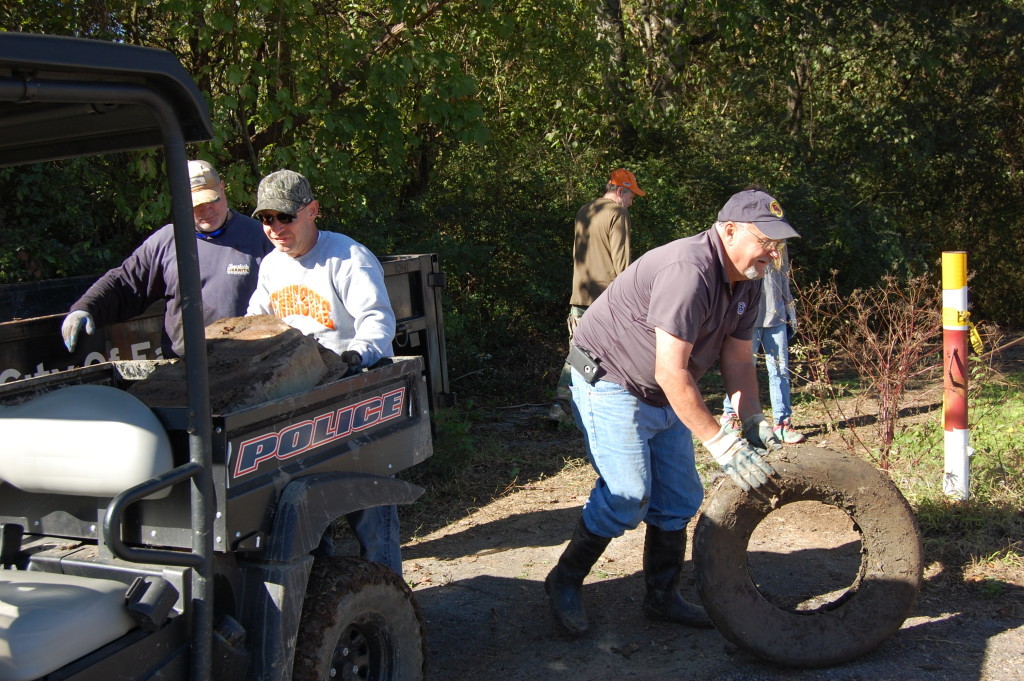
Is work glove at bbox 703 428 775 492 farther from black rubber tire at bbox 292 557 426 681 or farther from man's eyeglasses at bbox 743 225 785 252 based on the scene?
black rubber tire at bbox 292 557 426 681

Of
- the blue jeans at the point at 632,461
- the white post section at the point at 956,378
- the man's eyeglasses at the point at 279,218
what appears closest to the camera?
the man's eyeglasses at the point at 279,218

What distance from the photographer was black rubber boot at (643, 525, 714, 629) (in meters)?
3.91

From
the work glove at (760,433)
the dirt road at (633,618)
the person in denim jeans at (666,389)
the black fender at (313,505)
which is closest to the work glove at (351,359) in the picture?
the black fender at (313,505)

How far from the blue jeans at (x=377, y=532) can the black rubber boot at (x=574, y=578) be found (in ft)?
2.62

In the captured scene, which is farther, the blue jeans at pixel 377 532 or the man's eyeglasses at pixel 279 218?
the man's eyeglasses at pixel 279 218

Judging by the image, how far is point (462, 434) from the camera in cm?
641

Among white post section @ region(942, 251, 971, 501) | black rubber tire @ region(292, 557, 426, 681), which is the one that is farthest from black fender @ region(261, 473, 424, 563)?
white post section @ region(942, 251, 971, 501)

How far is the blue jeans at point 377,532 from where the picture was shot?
3.31 meters

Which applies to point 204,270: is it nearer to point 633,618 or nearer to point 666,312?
point 666,312

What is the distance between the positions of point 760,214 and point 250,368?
6.00 ft

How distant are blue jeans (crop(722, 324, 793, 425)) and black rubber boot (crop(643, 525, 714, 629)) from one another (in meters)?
2.77

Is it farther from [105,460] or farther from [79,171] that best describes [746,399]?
[79,171]

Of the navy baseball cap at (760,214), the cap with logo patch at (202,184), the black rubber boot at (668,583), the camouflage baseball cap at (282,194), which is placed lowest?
the black rubber boot at (668,583)

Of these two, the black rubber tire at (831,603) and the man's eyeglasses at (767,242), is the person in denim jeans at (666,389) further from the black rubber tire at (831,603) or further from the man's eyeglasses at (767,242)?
the black rubber tire at (831,603)
